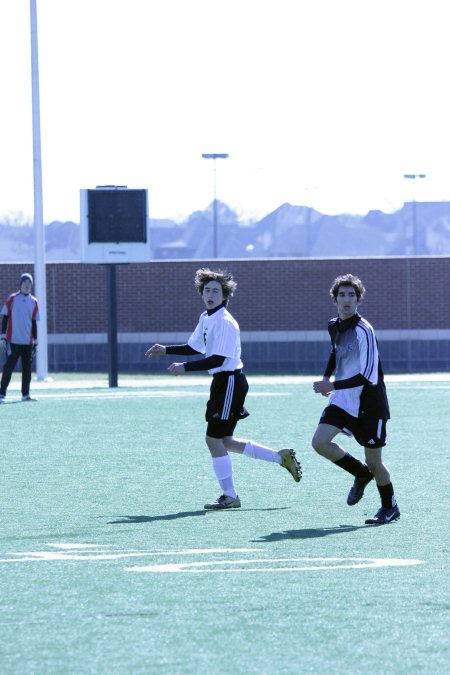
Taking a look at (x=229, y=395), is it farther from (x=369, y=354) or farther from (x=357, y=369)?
(x=369, y=354)

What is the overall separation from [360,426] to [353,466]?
0.58m

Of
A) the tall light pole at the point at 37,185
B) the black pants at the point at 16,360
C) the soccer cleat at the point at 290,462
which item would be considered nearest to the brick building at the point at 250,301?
the tall light pole at the point at 37,185

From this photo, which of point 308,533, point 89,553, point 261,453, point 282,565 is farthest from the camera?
point 261,453

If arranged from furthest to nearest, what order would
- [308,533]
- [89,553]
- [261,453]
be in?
[261,453], [308,533], [89,553]

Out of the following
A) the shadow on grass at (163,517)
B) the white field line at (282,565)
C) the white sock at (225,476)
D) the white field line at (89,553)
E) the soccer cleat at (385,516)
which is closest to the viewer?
the white field line at (282,565)

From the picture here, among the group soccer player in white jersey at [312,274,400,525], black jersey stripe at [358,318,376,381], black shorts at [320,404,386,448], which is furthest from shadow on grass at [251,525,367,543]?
black jersey stripe at [358,318,376,381]

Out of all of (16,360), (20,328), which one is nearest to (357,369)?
(20,328)

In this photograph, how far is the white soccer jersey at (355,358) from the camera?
9398 millimetres

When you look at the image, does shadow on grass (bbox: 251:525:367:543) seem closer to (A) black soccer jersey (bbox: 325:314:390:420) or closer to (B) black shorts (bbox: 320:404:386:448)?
(B) black shorts (bbox: 320:404:386:448)

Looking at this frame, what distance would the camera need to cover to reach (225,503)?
10469 mm

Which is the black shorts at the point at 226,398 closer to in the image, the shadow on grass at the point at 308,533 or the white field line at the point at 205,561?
the shadow on grass at the point at 308,533

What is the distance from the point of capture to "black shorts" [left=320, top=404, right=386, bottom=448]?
958cm

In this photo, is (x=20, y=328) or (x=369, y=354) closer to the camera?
(x=369, y=354)

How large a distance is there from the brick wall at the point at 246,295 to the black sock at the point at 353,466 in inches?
1025
